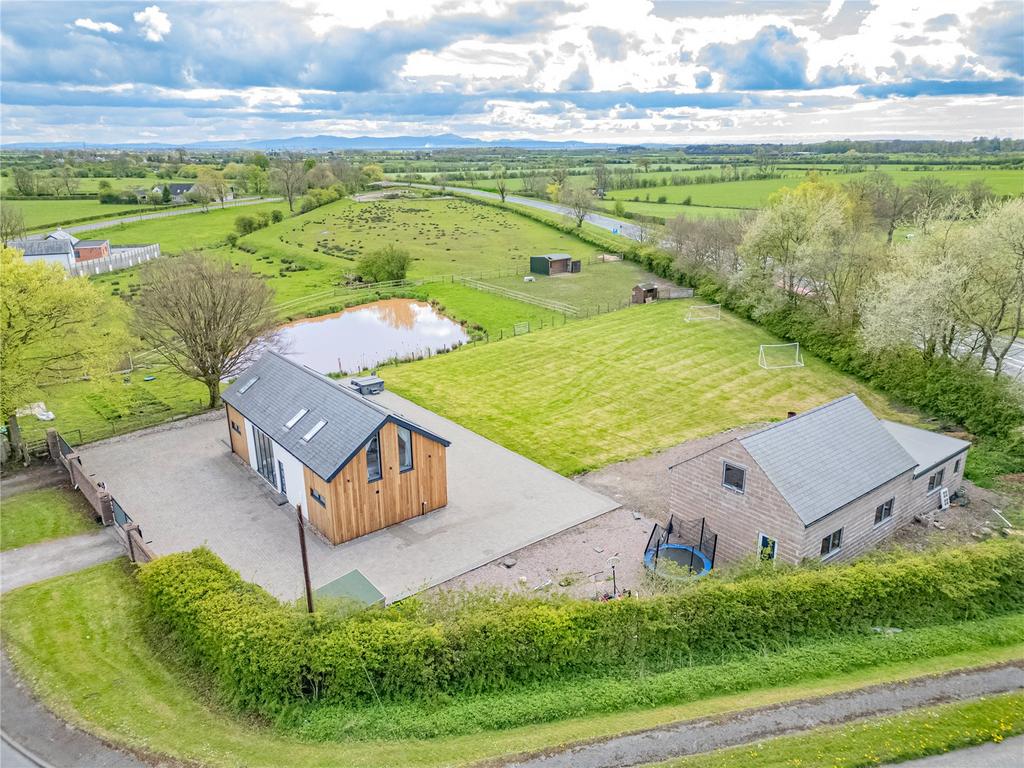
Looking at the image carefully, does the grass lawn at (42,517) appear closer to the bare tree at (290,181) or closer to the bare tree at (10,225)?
the bare tree at (10,225)

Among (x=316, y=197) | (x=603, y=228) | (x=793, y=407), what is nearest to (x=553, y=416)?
(x=793, y=407)

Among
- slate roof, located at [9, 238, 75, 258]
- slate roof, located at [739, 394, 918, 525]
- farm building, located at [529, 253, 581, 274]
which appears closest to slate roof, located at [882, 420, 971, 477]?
slate roof, located at [739, 394, 918, 525]

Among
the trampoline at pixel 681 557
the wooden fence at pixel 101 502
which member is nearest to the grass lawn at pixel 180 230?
the wooden fence at pixel 101 502

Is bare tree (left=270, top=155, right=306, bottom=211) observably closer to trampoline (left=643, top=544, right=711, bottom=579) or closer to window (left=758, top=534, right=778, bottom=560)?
trampoline (left=643, top=544, right=711, bottom=579)

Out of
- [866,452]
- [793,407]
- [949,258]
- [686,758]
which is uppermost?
[949,258]

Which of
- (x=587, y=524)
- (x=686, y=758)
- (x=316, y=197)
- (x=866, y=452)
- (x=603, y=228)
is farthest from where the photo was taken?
(x=316, y=197)

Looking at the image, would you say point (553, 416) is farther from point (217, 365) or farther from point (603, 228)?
point (603, 228)
